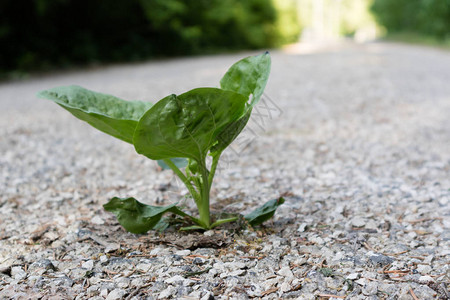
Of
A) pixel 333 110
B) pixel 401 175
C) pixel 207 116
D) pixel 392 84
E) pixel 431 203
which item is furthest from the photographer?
pixel 392 84

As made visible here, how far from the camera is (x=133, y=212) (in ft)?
5.11

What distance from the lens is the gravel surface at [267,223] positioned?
4.30 ft

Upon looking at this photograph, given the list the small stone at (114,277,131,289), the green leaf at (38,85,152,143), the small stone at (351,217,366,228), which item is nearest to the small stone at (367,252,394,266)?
the small stone at (351,217,366,228)

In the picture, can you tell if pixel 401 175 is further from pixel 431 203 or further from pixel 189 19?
pixel 189 19

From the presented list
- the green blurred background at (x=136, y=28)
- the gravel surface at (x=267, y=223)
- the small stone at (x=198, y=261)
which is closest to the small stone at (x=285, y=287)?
the gravel surface at (x=267, y=223)

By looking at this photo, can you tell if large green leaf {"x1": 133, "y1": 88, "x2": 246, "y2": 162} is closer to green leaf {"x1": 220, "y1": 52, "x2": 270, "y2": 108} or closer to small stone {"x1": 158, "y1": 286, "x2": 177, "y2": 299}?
green leaf {"x1": 220, "y1": 52, "x2": 270, "y2": 108}

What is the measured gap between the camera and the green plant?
1258 mm

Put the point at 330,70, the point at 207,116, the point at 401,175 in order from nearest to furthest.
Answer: the point at 207,116 → the point at 401,175 → the point at 330,70

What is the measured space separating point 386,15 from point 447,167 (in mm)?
31139

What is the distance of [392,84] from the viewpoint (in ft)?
18.3

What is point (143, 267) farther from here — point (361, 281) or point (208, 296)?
point (361, 281)

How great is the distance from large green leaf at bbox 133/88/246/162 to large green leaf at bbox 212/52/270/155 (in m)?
0.06

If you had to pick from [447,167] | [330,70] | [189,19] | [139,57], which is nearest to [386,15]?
[189,19]

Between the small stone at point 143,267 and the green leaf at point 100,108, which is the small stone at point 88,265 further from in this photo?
the green leaf at point 100,108
